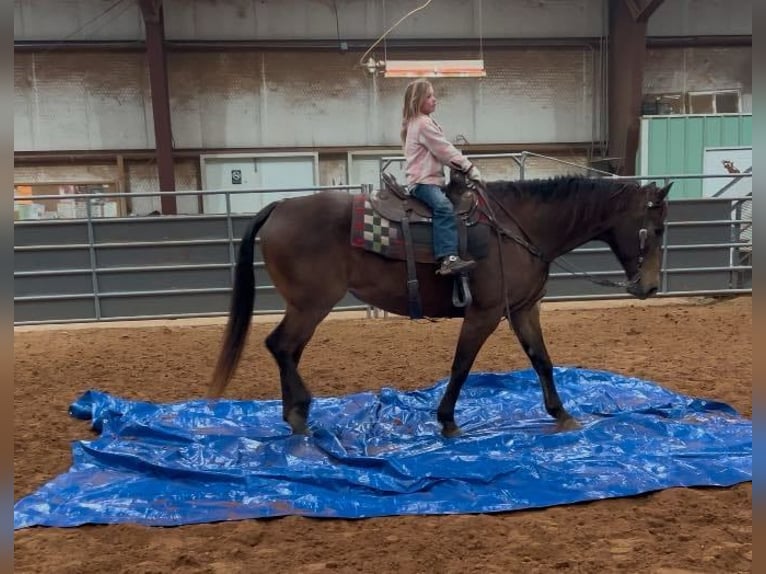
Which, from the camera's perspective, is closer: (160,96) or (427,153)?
(427,153)

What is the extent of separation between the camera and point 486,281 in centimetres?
355

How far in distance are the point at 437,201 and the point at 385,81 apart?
10430 millimetres

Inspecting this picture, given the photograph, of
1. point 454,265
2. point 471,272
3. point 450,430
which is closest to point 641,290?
point 471,272

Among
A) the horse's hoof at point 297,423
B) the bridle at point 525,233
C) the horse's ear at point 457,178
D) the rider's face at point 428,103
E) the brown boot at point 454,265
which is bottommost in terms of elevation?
the horse's hoof at point 297,423

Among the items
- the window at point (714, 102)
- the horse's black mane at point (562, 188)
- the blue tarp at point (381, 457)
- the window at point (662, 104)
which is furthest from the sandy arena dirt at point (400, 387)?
the window at point (714, 102)

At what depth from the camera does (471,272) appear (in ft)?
11.7

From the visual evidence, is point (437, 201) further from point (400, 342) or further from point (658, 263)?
point (400, 342)

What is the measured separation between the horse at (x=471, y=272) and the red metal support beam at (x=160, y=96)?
9.47 meters

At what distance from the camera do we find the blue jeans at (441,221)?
3.47m

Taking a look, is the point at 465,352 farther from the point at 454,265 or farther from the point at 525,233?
the point at 525,233

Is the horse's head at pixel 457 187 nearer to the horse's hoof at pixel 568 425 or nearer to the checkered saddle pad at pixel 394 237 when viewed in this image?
the checkered saddle pad at pixel 394 237

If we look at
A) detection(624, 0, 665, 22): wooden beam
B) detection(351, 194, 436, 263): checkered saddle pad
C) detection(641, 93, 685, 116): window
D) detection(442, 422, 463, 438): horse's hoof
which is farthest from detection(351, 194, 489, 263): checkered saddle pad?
detection(641, 93, 685, 116): window

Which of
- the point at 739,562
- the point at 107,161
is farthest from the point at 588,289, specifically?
the point at 107,161

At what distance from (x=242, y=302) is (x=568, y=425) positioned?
2168 mm
